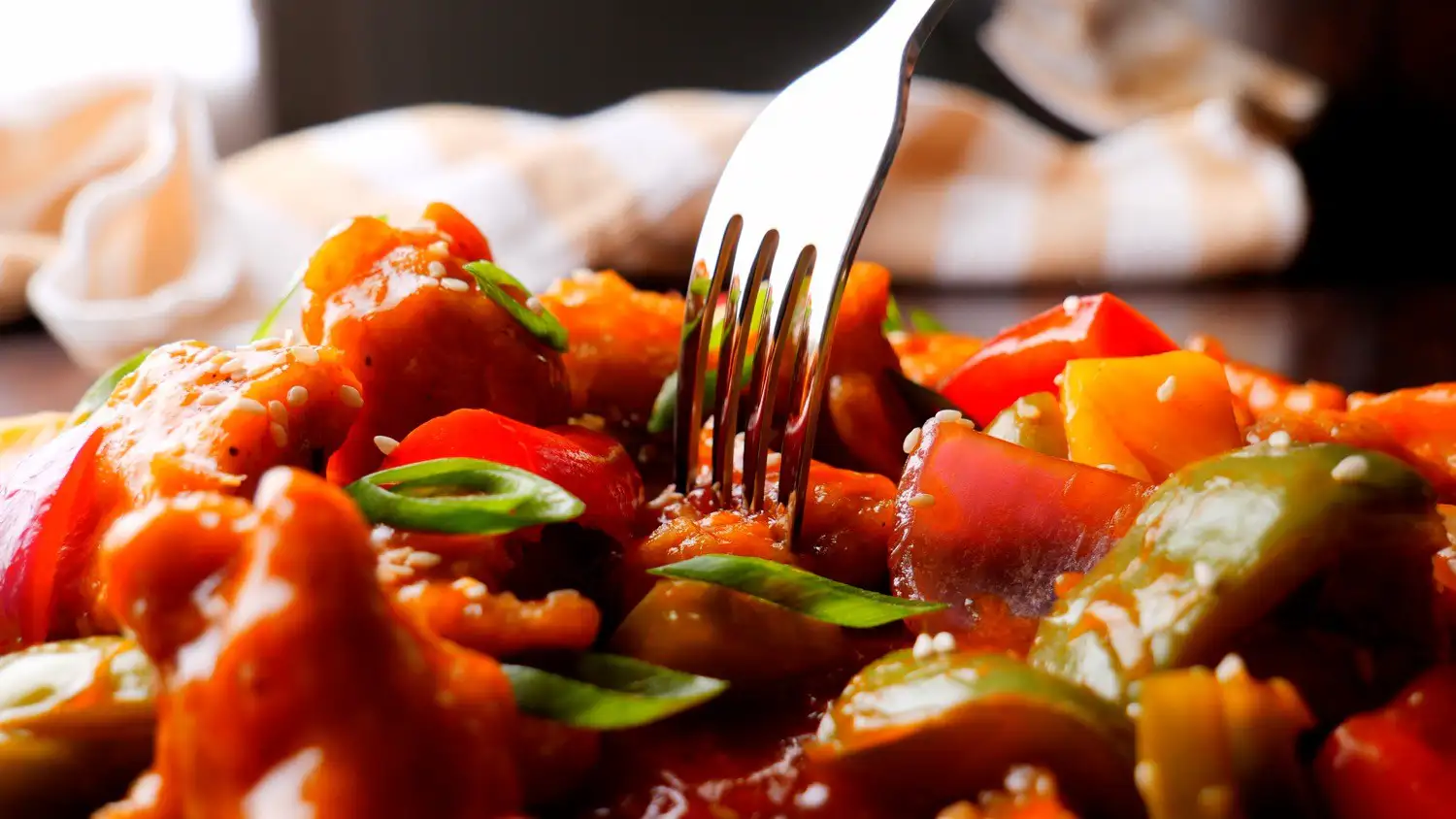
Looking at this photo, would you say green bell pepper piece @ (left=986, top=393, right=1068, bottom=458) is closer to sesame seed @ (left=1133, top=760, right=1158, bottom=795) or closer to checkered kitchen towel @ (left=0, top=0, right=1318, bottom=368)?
sesame seed @ (left=1133, top=760, right=1158, bottom=795)

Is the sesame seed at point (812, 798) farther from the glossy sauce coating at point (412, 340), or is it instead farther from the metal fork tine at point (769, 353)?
the glossy sauce coating at point (412, 340)

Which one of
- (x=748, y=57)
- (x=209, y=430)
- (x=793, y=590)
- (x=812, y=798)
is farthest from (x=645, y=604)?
(x=748, y=57)

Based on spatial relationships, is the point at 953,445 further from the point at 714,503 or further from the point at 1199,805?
the point at 1199,805

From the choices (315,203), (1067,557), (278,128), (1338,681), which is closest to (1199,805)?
(1338,681)

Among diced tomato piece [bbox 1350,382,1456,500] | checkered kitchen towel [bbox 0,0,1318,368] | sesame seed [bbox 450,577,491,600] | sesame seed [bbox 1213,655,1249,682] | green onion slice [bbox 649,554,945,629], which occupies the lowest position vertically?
checkered kitchen towel [bbox 0,0,1318,368]

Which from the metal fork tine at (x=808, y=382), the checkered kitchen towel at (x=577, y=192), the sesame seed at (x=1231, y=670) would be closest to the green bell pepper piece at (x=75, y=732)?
the metal fork tine at (x=808, y=382)

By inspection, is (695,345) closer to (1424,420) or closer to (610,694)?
(610,694)

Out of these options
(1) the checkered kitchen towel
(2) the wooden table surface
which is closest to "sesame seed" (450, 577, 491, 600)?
(2) the wooden table surface
